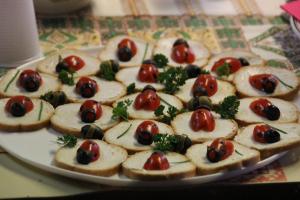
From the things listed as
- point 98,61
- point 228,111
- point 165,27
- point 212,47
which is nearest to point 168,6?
point 165,27

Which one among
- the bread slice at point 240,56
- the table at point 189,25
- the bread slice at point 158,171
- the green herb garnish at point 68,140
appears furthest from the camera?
the table at point 189,25

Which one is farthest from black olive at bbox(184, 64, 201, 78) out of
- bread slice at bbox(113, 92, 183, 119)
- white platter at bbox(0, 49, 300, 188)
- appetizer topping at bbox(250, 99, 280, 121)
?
white platter at bbox(0, 49, 300, 188)

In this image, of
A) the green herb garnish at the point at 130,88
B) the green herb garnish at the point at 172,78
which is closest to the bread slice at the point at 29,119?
the green herb garnish at the point at 130,88

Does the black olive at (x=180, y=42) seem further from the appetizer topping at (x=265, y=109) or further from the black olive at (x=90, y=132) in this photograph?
the black olive at (x=90, y=132)

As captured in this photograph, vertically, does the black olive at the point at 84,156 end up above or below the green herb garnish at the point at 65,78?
below

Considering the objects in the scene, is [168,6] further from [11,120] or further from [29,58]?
[11,120]

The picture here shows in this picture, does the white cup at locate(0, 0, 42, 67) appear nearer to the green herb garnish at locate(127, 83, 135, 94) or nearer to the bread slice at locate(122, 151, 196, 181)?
the green herb garnish at locate(127, 83, 135, 94)
